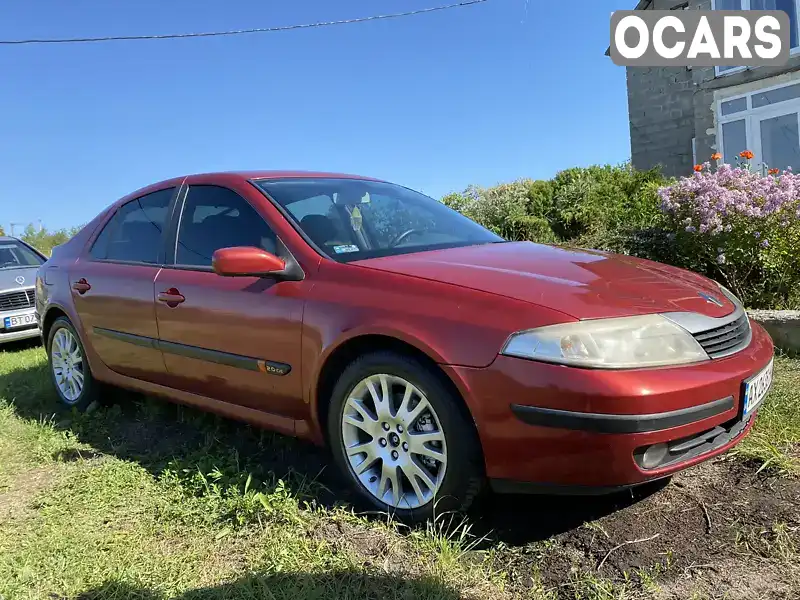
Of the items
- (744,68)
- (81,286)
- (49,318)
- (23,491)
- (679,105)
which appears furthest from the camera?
(679,105)

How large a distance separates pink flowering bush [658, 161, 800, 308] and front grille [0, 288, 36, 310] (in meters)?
7.11

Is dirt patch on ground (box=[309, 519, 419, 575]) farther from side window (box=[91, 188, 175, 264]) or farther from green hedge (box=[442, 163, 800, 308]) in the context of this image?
green hedge (box=[442, 163, 800, 308])

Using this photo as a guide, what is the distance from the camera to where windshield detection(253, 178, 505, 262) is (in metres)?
3.03

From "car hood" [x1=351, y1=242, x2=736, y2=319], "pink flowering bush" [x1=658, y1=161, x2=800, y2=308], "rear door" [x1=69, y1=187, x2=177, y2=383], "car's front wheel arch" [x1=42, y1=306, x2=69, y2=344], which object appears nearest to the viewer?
"car hood" [x1=351, y1=242, x2=736, y2=319]

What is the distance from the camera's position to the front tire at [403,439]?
232 cm

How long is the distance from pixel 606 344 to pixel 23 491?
288 centimetres

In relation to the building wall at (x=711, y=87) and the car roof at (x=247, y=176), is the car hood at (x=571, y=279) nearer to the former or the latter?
the car roof at (x=247, y=176)

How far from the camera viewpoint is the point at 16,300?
756 cm

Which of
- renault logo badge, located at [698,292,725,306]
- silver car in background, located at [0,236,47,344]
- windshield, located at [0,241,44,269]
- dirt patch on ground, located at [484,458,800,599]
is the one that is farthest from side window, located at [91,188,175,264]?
windshield, located at [0,241,44,269]

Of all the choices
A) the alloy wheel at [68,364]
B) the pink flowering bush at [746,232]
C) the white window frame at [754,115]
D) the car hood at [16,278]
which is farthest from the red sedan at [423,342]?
the white window frame at [754,115]

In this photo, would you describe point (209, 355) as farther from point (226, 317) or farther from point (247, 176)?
point (247, 176)

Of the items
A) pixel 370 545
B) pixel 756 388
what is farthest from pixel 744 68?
pixel 370 545

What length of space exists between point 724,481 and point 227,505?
213 cm

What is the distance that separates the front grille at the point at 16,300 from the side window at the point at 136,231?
13.0 feet
